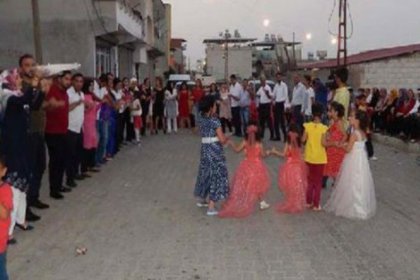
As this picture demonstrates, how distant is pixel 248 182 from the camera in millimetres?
8641

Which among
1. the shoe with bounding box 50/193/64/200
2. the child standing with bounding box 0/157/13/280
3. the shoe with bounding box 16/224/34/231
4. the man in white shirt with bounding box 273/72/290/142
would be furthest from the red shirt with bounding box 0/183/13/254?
the man in white shirt with bounding box 273/72/290/142

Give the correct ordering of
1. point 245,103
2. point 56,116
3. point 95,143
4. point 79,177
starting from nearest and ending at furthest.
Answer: point 56,116
point 79,177
point 95,143
point 245,103

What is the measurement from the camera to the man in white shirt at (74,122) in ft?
33.3

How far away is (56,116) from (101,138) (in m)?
3.87

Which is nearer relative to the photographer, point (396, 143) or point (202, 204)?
point (202, 204)

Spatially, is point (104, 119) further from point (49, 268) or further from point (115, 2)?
point (115, 2)

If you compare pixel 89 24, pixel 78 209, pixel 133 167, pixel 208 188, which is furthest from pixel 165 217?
pixel 89 24

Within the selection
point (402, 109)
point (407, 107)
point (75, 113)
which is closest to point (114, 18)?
point (402, 109)

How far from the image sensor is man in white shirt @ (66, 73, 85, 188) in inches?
400

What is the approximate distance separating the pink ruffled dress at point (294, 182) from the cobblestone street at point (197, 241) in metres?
0.26

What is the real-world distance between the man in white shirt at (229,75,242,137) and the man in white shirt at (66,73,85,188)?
1001 cm

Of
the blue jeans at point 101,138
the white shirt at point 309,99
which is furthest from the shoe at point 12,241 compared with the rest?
the white shirt at point 309,99

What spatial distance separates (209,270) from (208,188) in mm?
2667

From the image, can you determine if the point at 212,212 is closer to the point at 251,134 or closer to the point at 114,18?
the point at 251,134
